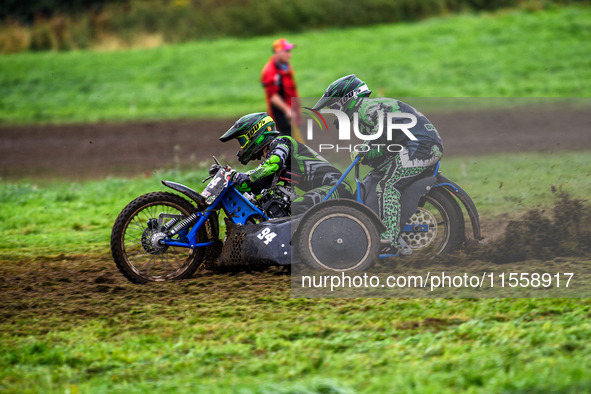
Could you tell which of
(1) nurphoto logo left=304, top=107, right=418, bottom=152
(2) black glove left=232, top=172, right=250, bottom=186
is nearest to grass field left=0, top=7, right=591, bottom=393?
(2) black glove left=232, top=172, right=250, bottom=186

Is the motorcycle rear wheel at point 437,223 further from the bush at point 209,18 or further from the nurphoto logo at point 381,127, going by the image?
the bush at point 209,18

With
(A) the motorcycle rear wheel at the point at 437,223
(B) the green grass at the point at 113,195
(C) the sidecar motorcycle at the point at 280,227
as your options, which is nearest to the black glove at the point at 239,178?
(C) the sidecar motorcycle at the point at 280,227

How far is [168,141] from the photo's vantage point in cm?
1723

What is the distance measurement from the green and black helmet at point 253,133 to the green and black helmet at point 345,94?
520 millimetres

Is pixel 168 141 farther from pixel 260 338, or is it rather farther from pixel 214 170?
pixel 260 338

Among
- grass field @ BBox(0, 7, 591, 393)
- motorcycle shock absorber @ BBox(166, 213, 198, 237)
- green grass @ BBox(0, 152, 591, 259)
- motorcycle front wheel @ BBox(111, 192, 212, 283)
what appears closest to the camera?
grass field @ BBox(0, 7, 591, 393)

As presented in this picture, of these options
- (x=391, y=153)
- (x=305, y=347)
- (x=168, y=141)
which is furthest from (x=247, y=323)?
(x=168, y=141)

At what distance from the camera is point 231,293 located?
6.78m

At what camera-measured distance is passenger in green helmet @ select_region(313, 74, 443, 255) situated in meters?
7.07

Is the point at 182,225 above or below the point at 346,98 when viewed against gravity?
below

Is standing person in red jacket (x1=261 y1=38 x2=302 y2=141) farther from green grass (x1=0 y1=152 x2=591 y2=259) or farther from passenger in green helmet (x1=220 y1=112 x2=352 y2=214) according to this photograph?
passenger in green helmet (x1=220 y1=112 x2=352 y2=214)

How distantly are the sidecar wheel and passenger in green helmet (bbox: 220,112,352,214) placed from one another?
0.41 m

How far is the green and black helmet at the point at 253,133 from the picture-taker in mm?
7367

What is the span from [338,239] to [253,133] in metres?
1.37
